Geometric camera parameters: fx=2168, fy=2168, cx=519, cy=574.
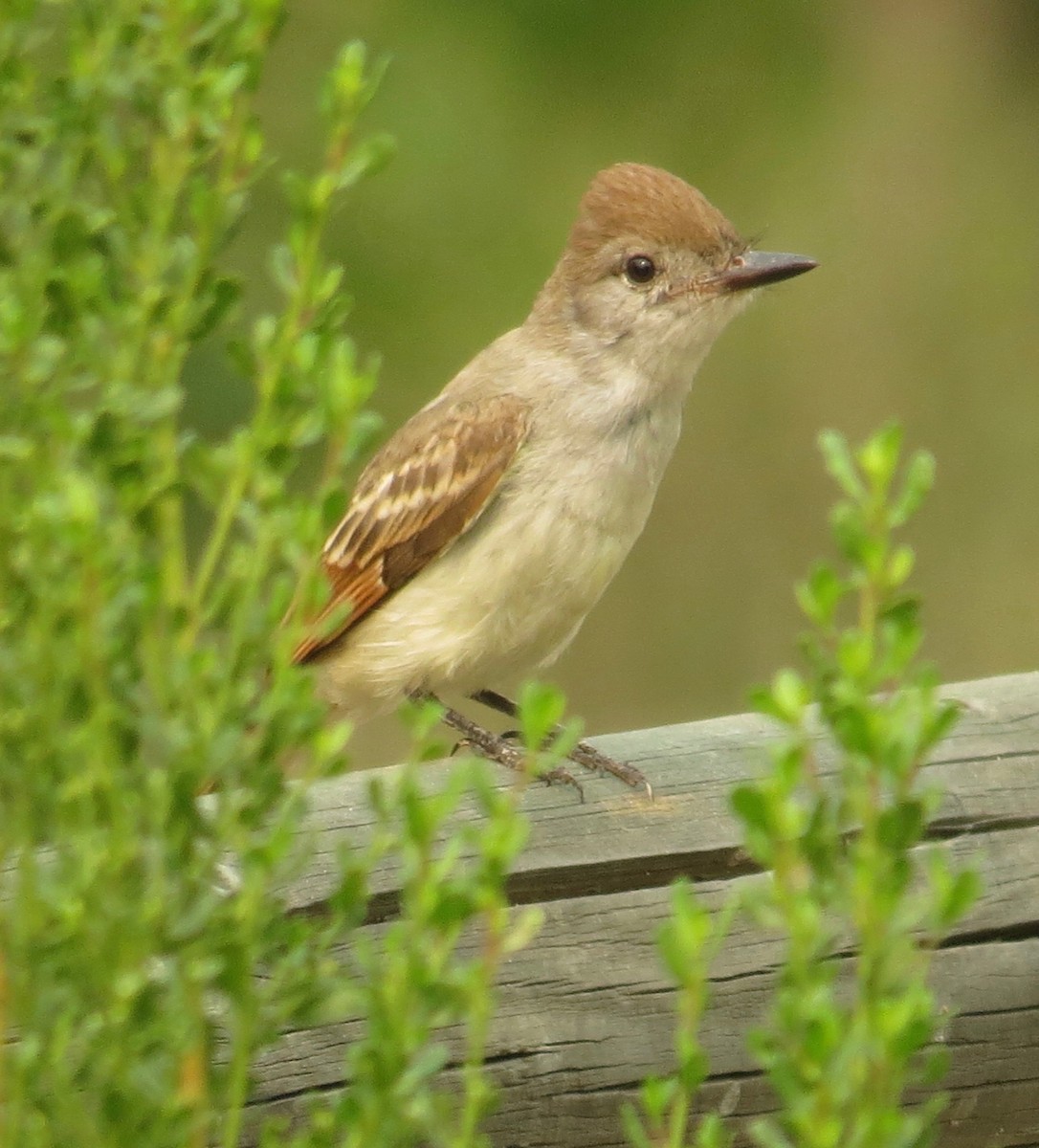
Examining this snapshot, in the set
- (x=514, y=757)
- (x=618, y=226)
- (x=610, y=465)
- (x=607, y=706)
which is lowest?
(x=607, y=706)

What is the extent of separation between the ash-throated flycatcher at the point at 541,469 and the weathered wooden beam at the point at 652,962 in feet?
4.34

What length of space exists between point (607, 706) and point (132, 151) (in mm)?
5522

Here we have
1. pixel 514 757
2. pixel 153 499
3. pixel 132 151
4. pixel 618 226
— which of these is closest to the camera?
pixel 153 499

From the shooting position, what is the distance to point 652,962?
2273mm

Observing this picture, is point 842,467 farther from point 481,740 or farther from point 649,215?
point 649,215

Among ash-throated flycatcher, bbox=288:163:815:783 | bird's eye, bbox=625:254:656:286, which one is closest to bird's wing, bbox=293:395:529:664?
ash-throated flycatcher, bbox=288:163:815:783

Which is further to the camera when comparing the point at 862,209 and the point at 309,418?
the point at 862,209

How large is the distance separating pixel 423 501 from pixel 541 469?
0.75ft

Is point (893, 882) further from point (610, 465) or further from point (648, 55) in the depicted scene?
point (648, 55)

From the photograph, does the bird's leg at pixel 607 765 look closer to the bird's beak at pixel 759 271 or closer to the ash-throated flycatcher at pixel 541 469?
the ash-throated flycatcher at pixel 541 469

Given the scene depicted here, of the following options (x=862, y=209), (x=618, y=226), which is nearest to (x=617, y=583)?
(x=862, y=209)

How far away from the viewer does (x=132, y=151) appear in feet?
5.19

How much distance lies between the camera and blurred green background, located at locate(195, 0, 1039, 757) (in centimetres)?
652

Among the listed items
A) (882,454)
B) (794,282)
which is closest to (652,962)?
(882,454)
